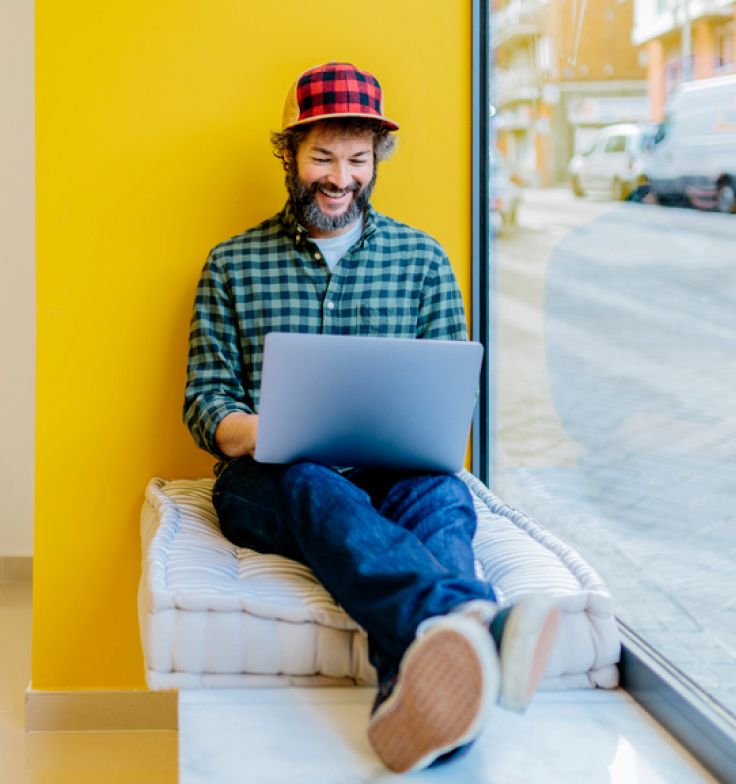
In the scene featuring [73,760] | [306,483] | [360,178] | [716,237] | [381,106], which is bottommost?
[73,760]

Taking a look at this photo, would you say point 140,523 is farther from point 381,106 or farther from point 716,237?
point 716,237

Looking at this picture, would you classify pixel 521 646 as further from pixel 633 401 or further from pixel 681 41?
pixel 681 41

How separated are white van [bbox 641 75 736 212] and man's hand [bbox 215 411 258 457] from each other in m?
0.83

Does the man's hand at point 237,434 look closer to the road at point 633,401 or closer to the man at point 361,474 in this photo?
the man at point 361,474

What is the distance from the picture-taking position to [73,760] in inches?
96.9

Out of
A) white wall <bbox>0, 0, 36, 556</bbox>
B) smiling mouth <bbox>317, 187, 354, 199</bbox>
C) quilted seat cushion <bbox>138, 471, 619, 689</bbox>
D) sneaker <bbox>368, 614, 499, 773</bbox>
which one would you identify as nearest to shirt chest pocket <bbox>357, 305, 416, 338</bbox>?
smiling mouth <bbox>317, 187, 354, 199</bbox>

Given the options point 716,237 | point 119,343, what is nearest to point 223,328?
point 119,343

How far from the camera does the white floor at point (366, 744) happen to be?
1473 millimetres

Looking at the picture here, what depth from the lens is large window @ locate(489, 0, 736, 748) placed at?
66.1 inches

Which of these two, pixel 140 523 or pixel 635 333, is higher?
pixel 635 333

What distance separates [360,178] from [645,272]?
67 centimetres

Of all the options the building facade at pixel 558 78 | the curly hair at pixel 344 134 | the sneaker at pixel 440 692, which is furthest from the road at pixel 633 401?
the sneaker at pixel 440 692

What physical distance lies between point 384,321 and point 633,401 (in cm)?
58

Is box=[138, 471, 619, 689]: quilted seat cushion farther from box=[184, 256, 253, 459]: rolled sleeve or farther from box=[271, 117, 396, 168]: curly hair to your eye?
box=[271, 117, 396, 168]: curly hair
